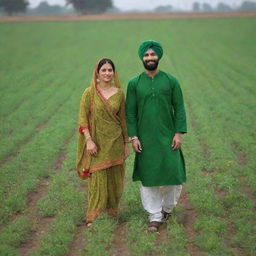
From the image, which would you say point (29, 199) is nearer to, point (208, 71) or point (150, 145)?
point (150, 145)

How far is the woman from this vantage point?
5598mm

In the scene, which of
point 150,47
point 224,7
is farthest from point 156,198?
point 224,7

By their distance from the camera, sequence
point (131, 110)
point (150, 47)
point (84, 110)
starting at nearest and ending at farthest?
point (150, 47) < point (131, 110) < point (84, 110)

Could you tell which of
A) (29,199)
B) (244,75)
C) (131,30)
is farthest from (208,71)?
(131,30)

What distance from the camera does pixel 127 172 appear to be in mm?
8398

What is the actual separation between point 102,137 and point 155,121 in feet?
2.33

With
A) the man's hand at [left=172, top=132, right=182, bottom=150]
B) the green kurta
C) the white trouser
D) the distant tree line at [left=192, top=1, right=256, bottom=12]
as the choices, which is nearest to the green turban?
the green kurta

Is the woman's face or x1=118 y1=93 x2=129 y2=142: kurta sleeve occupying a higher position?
the woman's face

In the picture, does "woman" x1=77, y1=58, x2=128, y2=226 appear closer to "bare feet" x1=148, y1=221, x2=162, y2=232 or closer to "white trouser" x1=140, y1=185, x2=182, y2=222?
"white trouser" x1=140, y1=185, x2=182, y2=222

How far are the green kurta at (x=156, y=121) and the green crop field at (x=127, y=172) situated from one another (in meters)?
0.70

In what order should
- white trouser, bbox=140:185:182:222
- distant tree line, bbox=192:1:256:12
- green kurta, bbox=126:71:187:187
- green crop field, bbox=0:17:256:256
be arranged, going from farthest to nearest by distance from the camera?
distant tree line, bbox=192:1:256:12 → white trouser, bbox=140:185:182:222 → green kurta, bbox=126:71:187:187 → green crop field, bbox=0:17:256:256

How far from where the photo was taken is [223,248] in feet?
16.9

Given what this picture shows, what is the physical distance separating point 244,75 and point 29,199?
49.9 ft

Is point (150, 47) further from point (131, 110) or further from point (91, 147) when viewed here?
point (91, 147)
